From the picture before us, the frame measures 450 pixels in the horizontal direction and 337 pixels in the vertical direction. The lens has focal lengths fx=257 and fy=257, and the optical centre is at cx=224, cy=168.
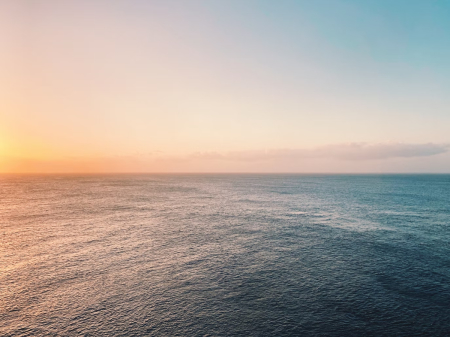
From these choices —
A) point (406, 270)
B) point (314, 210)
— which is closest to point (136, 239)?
point (406, 270)

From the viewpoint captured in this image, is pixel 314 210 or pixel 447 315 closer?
pixel 447 315

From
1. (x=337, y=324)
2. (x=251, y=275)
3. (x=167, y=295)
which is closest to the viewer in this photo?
(x=337, y=324)

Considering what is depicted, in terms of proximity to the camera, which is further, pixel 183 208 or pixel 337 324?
pixel 183 208

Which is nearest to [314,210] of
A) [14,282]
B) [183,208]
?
[183,208]

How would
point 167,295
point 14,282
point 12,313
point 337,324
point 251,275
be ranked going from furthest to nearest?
point 251,275, point 14,282, point 167,295, point 12,313, point 337,324

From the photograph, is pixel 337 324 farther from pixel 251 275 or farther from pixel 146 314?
pixel 146 314

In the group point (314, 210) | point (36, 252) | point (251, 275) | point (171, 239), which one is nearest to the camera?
point (251, 275)

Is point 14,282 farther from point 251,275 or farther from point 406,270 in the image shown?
point 406,270
